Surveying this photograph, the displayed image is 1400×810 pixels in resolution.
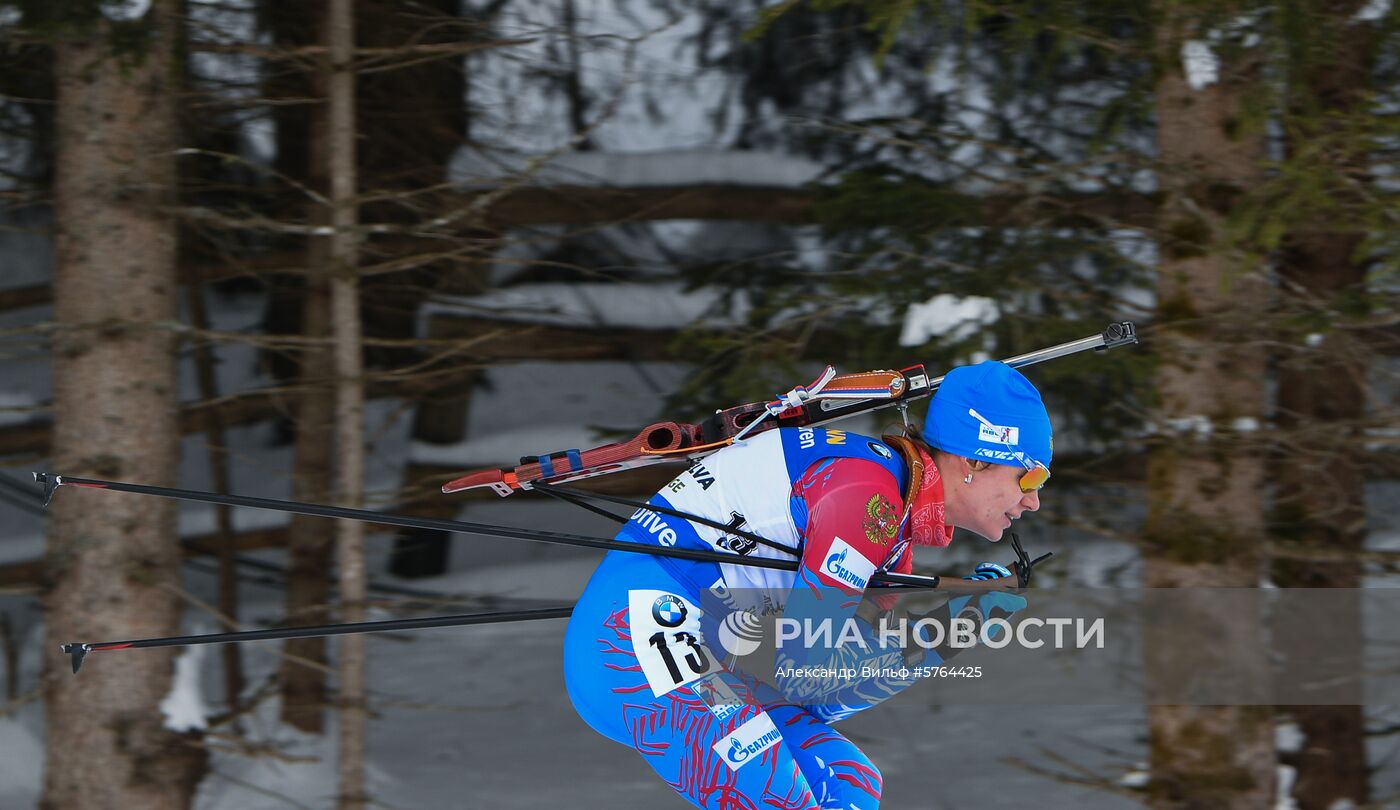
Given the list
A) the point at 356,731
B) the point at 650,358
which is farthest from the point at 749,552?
the point at 650,358

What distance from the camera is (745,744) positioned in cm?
220

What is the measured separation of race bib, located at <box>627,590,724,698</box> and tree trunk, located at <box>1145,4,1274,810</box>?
2.71 m

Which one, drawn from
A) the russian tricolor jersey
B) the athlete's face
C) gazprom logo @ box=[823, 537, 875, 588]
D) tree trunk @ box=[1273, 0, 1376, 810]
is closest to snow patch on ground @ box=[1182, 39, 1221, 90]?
tree trunk @ box=[1273, 0, 1376, 810]

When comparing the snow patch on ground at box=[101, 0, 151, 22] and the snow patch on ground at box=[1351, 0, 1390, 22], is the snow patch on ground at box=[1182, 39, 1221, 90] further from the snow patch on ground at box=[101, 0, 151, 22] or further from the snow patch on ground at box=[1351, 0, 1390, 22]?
the snow patch on ground at box=[101, 0, 151, 22]

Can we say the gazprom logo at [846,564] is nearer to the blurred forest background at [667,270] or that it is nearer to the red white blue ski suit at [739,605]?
the red white blue ski suit at [739,605]

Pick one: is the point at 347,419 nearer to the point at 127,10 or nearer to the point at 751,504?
the point at 127,10

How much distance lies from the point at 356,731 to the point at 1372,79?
4495mm

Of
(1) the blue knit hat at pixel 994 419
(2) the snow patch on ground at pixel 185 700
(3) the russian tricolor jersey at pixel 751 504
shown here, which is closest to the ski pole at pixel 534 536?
(3) the russian tricolor jersey at pixel 751 504

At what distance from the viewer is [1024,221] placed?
4797 millimetres

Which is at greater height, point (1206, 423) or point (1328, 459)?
point (1206, 423)

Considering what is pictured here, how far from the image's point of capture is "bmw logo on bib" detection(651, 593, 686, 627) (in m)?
2.29

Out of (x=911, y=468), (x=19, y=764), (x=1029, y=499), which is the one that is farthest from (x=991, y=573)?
(x=19, y=764)

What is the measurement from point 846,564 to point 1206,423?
2.73 meters

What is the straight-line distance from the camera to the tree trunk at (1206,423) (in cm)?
437
